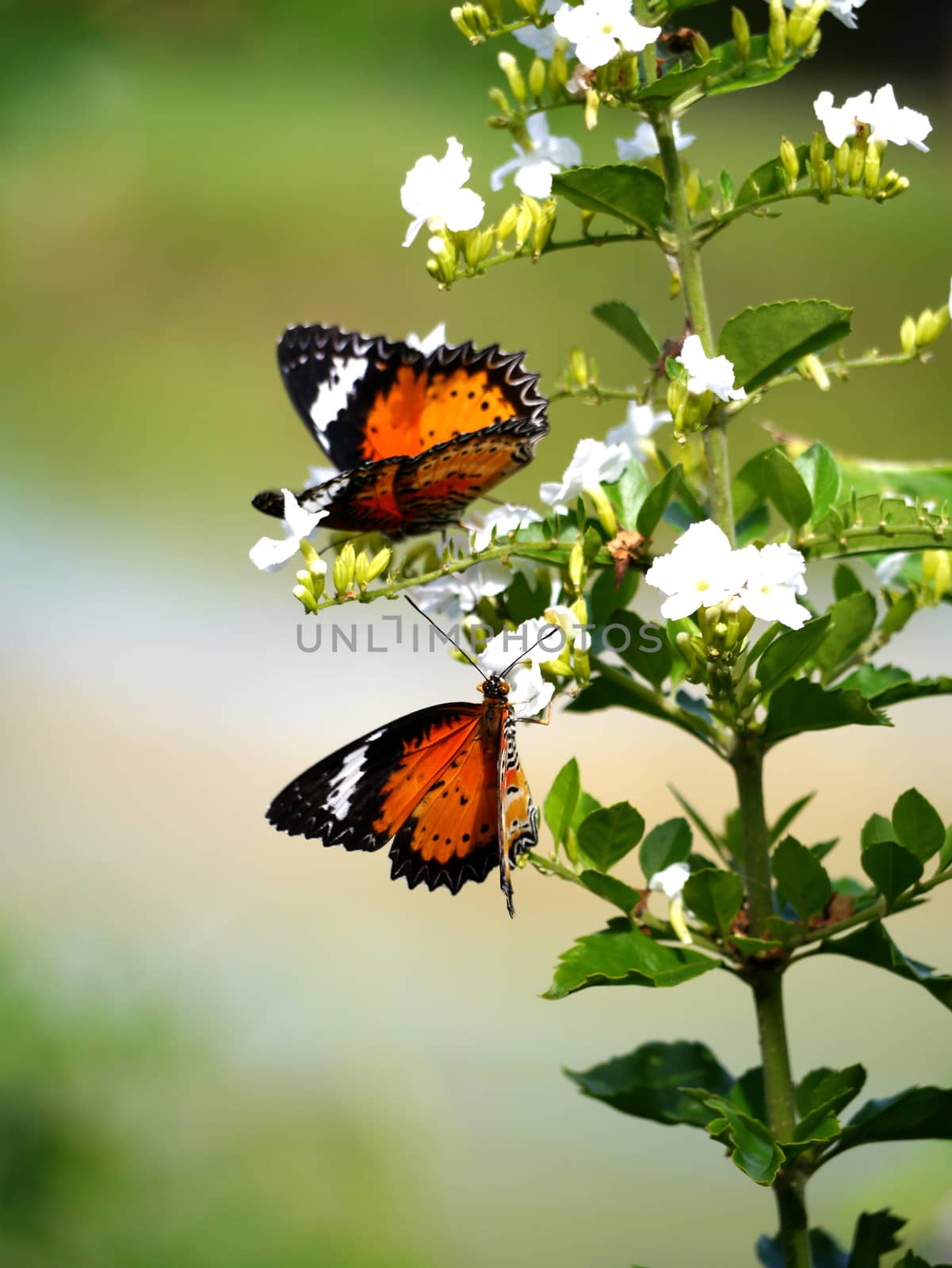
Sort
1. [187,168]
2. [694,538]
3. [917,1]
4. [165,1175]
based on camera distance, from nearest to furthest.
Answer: [694,538] < [165,1175] < [917,1] < [187,168]

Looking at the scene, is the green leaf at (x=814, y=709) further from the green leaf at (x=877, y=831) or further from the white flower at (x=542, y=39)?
the white flower at (x=542, y=39)

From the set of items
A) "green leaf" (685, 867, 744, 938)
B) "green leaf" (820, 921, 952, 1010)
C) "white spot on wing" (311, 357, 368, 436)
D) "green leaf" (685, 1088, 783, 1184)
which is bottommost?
"green leaf" (685, 1088, 783, 1184)

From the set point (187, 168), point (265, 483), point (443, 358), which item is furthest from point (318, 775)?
point (187, 168)

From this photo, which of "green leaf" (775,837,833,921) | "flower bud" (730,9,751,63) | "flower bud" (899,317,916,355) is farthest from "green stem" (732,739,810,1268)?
"flower bud" (730,9,751,63)

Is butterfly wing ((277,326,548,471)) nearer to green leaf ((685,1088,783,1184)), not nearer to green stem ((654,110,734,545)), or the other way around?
green stem ((654,110,734,545))

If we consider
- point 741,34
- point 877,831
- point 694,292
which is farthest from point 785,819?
point 741,34

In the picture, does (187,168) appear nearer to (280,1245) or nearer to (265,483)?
(265,483)
